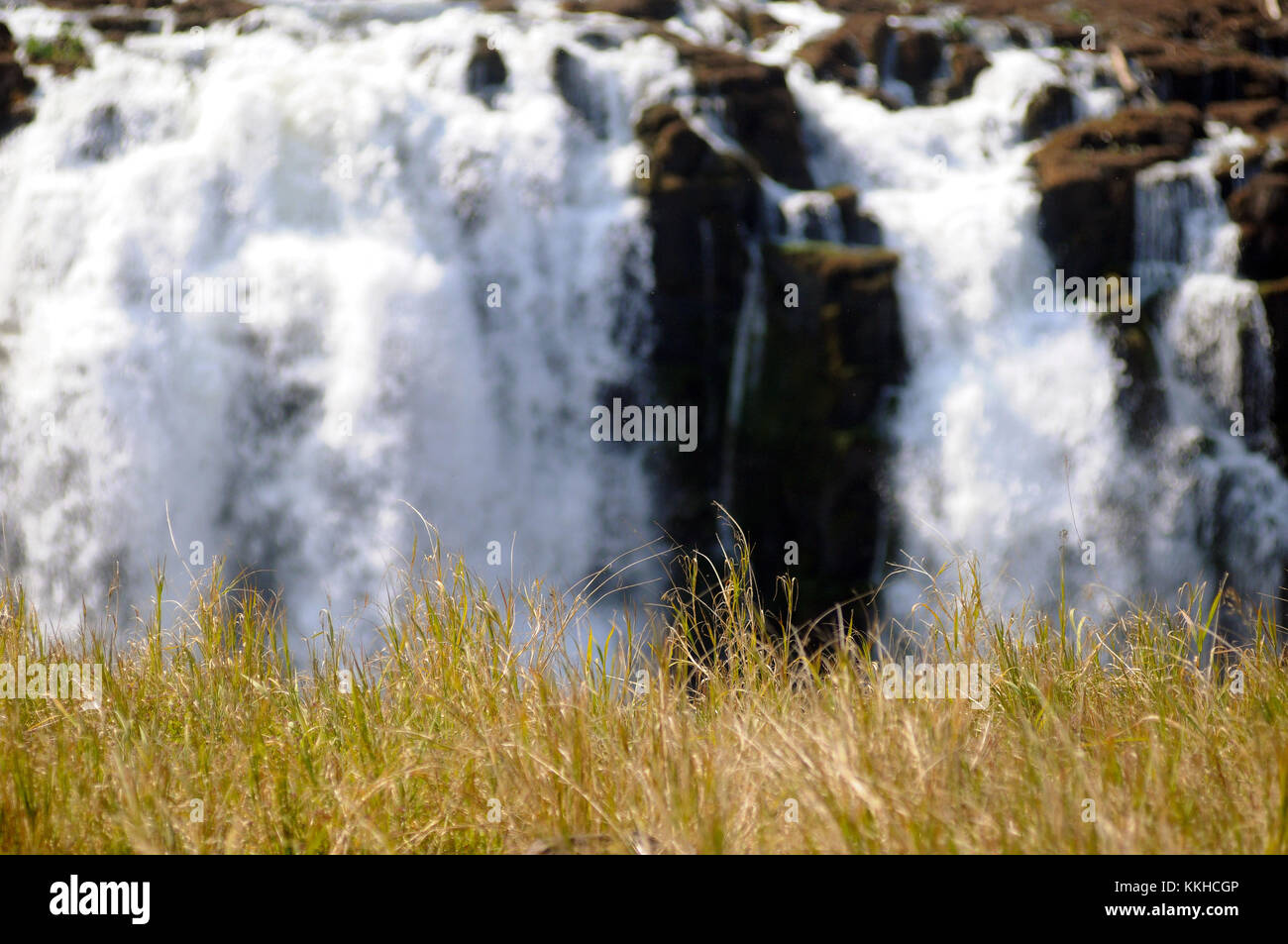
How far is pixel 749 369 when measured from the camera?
10617mm

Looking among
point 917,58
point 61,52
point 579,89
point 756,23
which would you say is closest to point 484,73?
point 579,89

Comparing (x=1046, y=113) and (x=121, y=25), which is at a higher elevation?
(x=121, y=25)

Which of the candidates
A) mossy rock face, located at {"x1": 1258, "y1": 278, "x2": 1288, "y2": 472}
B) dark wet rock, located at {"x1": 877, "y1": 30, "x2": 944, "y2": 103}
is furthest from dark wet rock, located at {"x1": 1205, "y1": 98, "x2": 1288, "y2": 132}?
dark wet rock, located at {"x1": 877, "y1": 30, "x2": 944, "y2": 103}

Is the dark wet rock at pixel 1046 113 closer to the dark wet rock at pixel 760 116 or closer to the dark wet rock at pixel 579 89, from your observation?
the dark wet rock at pixel 760 116

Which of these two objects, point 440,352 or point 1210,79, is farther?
point 1210,79

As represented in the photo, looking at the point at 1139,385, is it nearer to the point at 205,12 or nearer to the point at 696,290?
the point at 696,290

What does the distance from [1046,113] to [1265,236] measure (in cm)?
334

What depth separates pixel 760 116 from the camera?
1150 centimetres

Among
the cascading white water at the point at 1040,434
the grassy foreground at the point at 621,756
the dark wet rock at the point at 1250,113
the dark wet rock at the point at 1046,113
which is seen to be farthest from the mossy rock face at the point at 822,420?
the grassy foreground at the point at 621,756

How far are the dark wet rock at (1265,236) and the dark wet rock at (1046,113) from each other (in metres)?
2.80

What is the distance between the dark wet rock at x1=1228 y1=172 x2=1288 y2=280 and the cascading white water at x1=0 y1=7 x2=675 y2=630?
276 inches

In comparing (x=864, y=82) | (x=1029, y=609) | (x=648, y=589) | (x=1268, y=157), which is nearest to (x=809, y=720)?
(x=1029, y=609)

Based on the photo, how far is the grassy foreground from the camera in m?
1.88

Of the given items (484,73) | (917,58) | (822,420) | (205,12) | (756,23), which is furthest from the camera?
(756,23)
